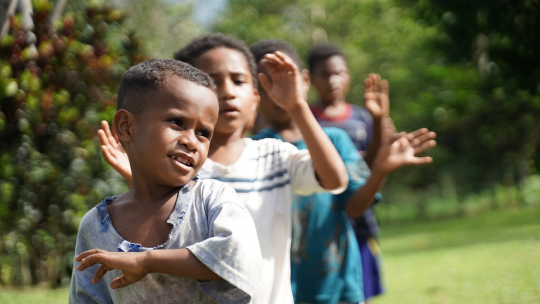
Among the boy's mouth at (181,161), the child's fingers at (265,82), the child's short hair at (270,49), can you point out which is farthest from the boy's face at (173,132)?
the child's short hair at (270,49)

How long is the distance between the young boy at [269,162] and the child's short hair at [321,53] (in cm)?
252

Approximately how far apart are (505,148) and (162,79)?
1322 cm

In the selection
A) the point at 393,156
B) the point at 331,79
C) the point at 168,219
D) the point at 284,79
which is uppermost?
the point at 331,79

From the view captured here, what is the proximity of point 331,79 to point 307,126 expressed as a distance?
254 centimetres

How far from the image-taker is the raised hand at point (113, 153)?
2.37m

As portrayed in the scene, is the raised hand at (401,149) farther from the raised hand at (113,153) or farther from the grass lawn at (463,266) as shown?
the grass lawn at (463,266)

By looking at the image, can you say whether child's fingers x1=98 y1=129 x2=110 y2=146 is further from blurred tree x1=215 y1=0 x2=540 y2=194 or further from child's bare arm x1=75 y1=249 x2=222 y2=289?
blurred tree x1=215 y1=0 x2=540 y2=194

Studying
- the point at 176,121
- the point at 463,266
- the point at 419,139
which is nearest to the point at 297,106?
the point at 176,121

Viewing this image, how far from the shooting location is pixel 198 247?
1.56m

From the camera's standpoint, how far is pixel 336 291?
3.01 metres

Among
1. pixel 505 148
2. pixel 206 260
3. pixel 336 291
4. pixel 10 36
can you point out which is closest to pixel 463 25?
pixel 505 148

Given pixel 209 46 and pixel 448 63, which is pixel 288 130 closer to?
pixel 209 46

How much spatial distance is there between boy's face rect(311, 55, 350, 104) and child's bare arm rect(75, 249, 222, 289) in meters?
3.21

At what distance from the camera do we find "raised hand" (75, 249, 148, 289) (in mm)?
1529
